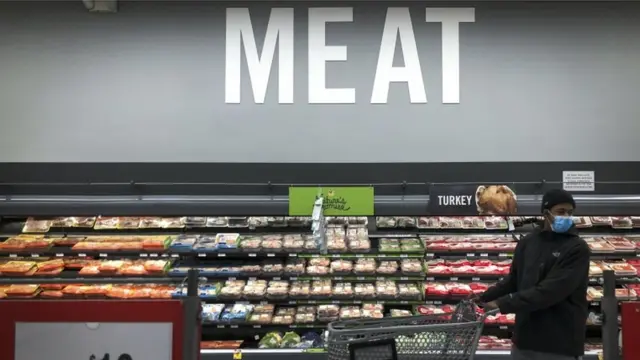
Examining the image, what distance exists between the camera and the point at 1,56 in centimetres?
463

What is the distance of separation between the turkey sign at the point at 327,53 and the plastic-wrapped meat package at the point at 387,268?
1.58m

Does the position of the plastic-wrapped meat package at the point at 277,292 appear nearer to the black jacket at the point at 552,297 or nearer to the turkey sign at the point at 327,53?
the turkey sign at the point at 327,53

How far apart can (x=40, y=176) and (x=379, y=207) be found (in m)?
3.11

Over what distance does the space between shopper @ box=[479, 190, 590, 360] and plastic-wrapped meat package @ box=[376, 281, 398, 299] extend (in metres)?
2.16

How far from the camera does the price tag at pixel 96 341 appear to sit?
7.77ft

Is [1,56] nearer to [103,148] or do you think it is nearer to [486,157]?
[103,148]

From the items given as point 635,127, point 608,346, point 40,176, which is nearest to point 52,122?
point 40,176

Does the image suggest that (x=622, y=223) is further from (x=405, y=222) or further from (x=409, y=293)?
(x=409, y=293)

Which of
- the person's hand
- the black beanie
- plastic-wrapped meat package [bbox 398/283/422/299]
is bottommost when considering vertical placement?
plastic-wrapped meat package [bbox 398/283/422/299]

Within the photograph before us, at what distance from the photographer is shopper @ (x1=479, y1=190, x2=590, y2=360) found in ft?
7.64

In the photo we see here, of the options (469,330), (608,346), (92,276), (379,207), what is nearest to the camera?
(469,330)

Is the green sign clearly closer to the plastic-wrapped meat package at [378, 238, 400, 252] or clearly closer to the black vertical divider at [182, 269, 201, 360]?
the plastic-wrapped meat package at [378, 238, 400, 252]

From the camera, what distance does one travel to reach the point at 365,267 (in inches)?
189

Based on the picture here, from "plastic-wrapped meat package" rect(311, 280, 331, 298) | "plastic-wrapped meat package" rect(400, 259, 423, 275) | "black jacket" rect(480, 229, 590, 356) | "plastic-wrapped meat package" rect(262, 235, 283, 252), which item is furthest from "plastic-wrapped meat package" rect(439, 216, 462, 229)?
"black jacket" rect(480, 229, 590, 356)
